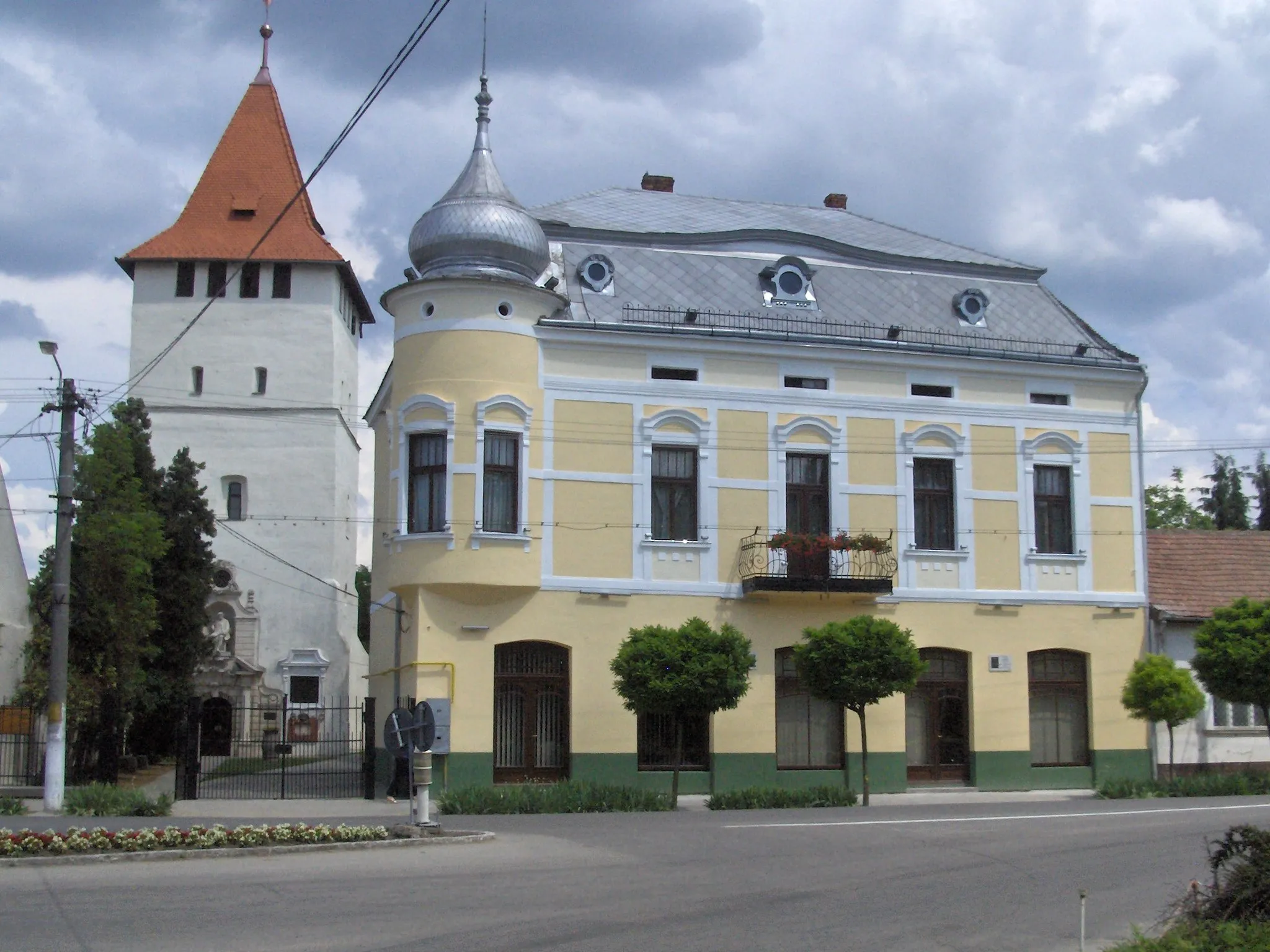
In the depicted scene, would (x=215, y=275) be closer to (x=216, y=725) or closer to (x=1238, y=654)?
(x=216, y=725)

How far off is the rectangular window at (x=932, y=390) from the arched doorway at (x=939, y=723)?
505cm

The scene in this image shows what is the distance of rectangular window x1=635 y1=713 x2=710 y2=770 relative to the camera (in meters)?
25.9

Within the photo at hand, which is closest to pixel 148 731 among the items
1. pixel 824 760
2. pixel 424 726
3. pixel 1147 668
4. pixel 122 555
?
pixel 122 555

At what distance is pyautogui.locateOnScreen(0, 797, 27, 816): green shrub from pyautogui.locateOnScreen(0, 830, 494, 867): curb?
707 cm

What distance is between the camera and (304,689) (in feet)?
161

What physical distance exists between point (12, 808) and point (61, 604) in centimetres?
328

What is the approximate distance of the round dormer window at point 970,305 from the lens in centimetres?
2948

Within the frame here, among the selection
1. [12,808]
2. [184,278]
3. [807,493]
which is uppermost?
[184,278]

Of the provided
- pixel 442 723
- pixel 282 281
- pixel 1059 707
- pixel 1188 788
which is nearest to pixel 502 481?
pixel 442 723

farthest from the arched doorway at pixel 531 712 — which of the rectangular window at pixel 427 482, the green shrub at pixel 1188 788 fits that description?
the green shrub at pixel 1188 788

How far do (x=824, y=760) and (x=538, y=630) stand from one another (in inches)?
244

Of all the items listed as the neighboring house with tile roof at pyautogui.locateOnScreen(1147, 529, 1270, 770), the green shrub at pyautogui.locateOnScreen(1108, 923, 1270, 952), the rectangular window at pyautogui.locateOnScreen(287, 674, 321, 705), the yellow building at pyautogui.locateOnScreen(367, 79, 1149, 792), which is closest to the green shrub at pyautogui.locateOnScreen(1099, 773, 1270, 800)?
the yellow building at pyautogui.locateOnScreen(367, 79, 1149, 792)

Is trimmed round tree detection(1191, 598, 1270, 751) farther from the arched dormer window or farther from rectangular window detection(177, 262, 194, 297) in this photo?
rectangular window detection(177, 262, 194, 297)

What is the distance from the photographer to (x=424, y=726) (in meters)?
17.9
